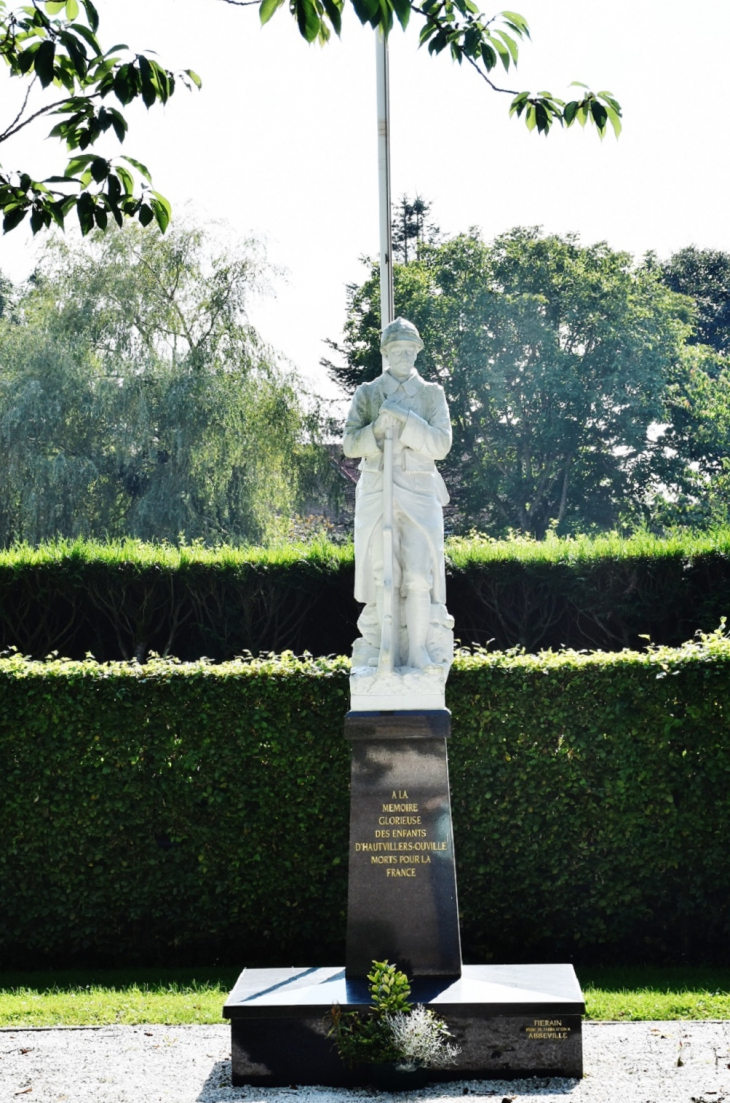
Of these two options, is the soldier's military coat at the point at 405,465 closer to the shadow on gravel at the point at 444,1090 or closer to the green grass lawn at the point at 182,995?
the shadow on gravel at the point at 444,1090

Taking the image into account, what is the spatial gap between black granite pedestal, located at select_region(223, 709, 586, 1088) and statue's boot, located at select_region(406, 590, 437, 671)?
0.45 m

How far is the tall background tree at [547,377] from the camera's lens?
34.0 m

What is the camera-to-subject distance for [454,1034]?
21.3ft

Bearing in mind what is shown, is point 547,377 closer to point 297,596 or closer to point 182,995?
point 297,596

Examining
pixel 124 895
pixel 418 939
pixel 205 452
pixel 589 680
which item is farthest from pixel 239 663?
pixel 205 452

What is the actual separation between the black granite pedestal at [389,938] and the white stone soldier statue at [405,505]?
58 centimetres

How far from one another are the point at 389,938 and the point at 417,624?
1.81m

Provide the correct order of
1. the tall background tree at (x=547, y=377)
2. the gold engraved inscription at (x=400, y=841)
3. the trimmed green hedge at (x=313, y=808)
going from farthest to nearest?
the tall background tree at (x=547, y=377), the trimmed green hedge at (x=313, y=808), the gold engraved inscription at (x=400, y=841)

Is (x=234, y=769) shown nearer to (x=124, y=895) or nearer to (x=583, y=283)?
(x=124, y=895)

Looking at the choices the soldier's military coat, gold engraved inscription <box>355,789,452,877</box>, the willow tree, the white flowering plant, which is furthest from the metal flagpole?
the willow tree

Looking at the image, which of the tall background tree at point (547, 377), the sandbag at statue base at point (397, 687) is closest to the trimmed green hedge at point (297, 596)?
the sandbag at statue base at point (397, 687)

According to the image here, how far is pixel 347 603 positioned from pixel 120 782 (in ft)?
12.1

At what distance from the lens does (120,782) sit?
9812 millimetres

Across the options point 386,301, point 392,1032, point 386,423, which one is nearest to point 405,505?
point 386,423
